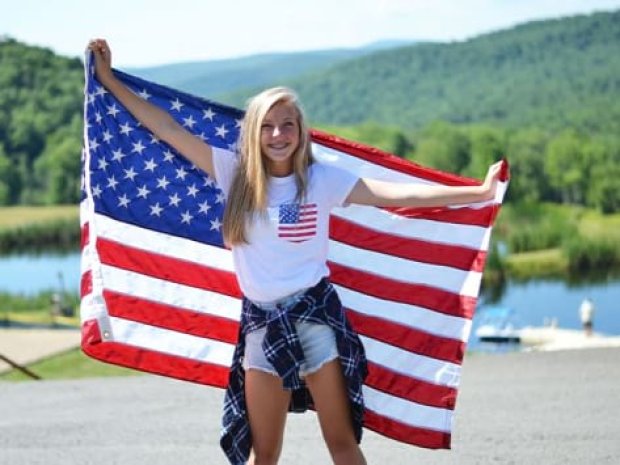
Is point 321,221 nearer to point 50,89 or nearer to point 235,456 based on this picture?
point 235,456

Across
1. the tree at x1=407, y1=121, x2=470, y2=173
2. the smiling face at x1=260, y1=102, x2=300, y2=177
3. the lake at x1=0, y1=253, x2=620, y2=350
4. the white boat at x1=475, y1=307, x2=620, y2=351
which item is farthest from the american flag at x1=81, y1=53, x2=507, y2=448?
the tree at x1=407, y1=121, x2=470, y2=173

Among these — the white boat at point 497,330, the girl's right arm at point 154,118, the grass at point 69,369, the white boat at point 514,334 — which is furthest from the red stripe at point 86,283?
the white boat at point 497,330

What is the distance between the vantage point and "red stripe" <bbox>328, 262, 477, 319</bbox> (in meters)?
5.92

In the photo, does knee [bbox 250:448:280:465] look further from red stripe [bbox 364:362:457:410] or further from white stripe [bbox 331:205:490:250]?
white stripe [bbox 331:205:490:250]

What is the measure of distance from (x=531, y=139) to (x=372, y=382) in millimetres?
145542

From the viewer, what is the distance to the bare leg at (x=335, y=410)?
4910mm

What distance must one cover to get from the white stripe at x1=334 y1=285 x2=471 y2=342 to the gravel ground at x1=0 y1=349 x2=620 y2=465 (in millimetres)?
1460

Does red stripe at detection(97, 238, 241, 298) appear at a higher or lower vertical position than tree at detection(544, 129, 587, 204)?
higher

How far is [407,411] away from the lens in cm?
578

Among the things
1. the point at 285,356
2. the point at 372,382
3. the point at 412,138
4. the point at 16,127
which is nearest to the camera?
the point at 285,356

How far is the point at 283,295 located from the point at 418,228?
1.19 metres

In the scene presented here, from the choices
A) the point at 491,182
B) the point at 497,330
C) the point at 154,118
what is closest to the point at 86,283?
the point at 154,118

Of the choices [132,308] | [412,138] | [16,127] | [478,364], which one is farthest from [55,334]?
[412,138]

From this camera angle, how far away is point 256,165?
4910mm
